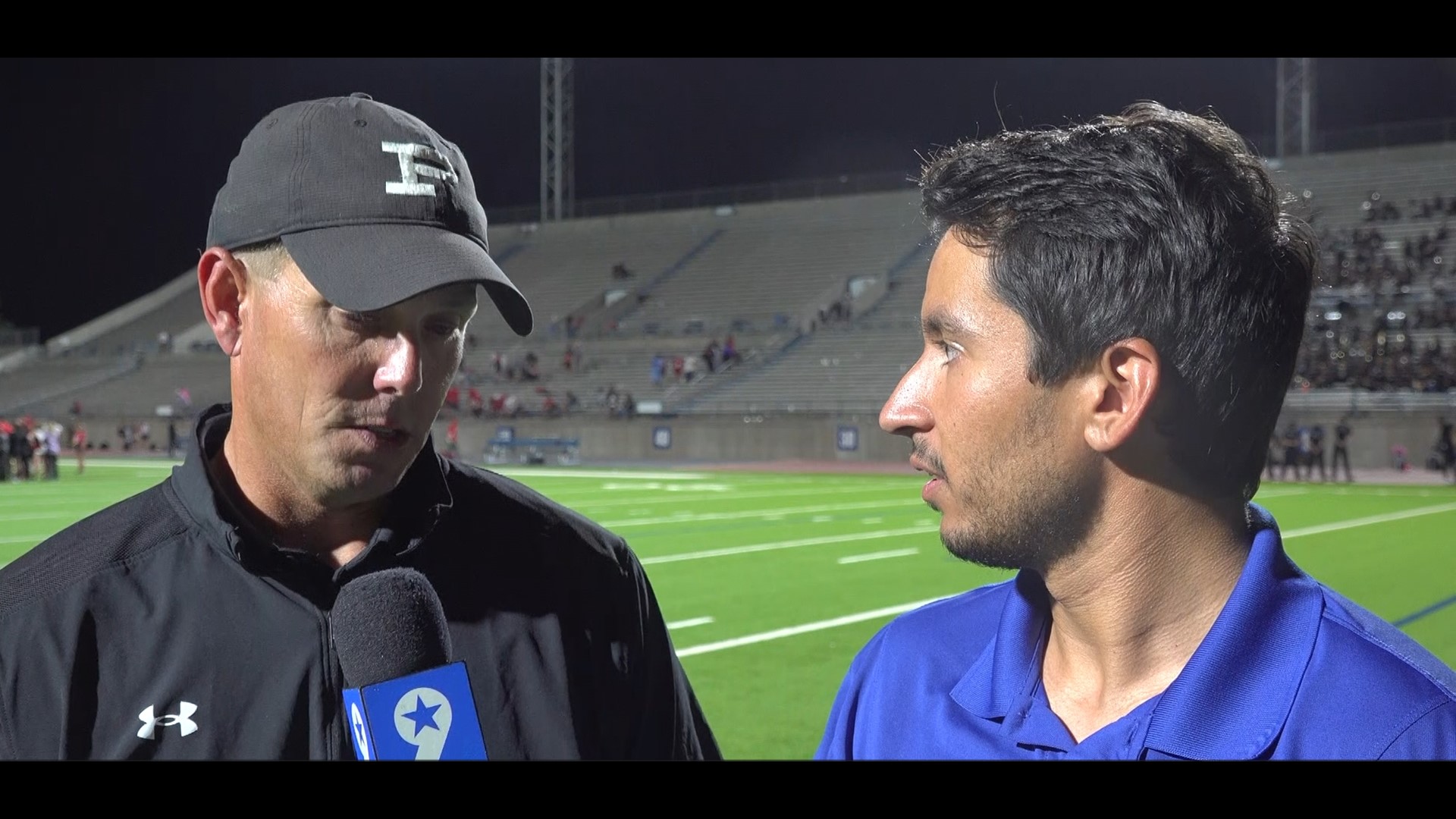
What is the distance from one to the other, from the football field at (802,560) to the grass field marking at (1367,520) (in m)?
0.04

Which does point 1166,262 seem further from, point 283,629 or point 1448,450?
point 1448,450

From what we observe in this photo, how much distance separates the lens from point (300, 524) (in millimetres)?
2252

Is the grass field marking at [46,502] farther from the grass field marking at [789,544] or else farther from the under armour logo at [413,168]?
the under armour logo at [413,168]

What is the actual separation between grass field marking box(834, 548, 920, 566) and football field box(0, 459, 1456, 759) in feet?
0.12

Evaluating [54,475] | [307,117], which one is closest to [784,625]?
[307,117]

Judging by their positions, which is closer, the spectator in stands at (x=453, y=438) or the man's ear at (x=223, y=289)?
the man's ear at (x=223, y=289)

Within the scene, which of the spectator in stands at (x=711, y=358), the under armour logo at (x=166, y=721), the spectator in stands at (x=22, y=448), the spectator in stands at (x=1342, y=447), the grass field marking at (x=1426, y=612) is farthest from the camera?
the spectator in stands at (x=711, y=358)

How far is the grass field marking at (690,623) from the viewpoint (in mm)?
9086

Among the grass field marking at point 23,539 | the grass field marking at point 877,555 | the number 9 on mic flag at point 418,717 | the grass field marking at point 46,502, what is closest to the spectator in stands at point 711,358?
the grass field marking at point 46,502

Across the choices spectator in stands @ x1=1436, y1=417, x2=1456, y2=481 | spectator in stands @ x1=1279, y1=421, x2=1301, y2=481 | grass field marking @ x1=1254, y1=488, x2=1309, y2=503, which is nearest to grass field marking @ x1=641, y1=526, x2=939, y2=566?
grass field marking @ x1=1254, y1=488, x2=1309, y2=503

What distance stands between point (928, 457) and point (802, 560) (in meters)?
10.8

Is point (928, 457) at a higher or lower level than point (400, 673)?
higher

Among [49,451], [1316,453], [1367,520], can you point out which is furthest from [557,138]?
[1367,520]

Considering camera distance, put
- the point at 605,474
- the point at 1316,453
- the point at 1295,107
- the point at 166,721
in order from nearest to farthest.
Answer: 1. the point at 166,721
2. the point at 1316,453
3. the point at 605,474
4. the point at 1295,107
